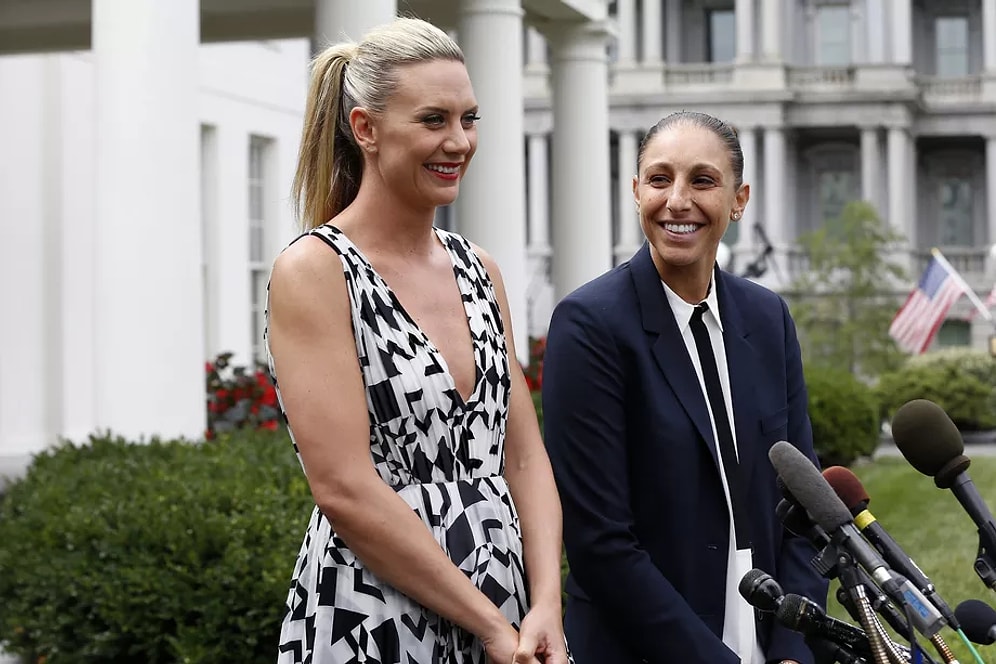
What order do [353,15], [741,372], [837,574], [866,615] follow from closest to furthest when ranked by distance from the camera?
[866,615], [837,574], [741,372], [353,15]

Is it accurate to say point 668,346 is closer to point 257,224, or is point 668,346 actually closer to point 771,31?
point 257,224

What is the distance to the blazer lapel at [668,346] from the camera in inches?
131

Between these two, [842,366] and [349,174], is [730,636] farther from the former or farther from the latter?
[842,366]

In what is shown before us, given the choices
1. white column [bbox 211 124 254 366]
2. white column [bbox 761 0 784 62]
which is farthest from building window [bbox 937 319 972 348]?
white column [bbox 211 124 254 366]

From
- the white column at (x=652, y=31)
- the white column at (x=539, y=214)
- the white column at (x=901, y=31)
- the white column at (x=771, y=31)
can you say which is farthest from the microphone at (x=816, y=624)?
the white column at (x=901, y=31)

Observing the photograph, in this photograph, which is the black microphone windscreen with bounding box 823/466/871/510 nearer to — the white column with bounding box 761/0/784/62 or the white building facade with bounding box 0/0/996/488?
the white building facade with bounding box 0/0/996/488

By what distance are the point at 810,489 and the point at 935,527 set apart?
1107 cm

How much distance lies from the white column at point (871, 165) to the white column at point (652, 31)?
309 inches

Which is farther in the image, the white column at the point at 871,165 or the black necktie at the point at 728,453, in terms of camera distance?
the white column at the point at 871,165

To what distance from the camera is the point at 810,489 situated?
2449 millimetres

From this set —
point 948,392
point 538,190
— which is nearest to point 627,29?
point 538,190

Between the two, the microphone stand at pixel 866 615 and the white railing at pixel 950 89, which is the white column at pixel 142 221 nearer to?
the microphone stand at pixel 866 615

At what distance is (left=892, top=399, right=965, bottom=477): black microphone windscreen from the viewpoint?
2.79 m

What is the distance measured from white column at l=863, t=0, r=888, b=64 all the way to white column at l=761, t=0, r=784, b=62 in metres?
3.54
